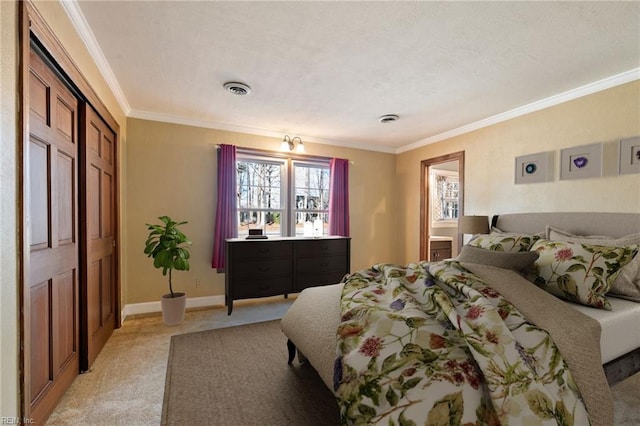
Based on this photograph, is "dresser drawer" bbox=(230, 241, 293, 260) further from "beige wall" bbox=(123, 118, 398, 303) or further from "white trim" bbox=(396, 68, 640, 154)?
"white trim" bbox=(396, 68, 640, 154)

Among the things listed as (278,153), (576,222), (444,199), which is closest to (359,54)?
(278,153)

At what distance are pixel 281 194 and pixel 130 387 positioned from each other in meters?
2.95

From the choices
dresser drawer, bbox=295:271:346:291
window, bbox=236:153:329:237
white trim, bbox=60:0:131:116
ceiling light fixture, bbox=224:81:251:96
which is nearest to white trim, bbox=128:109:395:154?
window, bbox=236:153:329:237

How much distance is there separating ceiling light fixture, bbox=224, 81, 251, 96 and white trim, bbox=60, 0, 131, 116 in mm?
972

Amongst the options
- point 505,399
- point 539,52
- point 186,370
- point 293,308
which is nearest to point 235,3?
point 293,308

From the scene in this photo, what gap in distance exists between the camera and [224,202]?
151 inches

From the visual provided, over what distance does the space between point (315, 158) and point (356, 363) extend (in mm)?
3617

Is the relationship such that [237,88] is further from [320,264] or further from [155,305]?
[155,305]

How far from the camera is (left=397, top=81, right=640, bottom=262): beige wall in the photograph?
8.27ft

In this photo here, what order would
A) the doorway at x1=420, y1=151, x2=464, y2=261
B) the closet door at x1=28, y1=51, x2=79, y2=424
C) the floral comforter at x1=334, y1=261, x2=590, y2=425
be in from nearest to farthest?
the floral comforter at x1=334, y1=261, x2=590, y2=425
the closet door at x1=28, y1=51, x2=79, y2=424
the doorway at x1=420, y1=151, x2=464, y2=261

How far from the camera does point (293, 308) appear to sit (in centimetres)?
216

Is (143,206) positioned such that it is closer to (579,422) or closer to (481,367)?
(481,367)

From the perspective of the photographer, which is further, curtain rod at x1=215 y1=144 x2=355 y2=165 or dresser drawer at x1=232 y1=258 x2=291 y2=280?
curtain rod at x1=215 y1=144 x2=355 y2=165

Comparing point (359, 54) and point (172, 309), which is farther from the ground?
point (359, 54)
